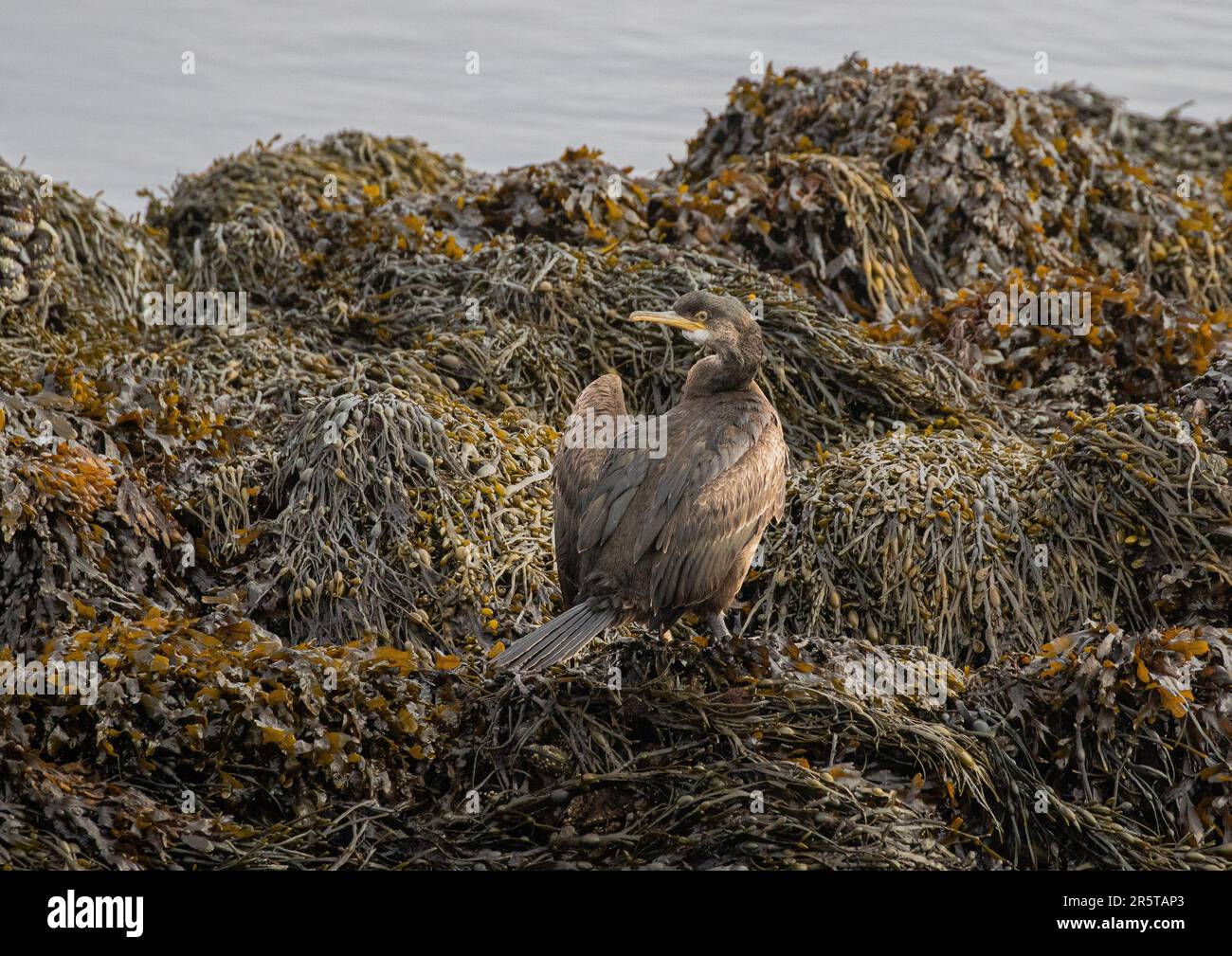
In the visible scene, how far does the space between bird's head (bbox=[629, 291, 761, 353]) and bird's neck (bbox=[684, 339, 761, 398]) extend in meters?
0.02

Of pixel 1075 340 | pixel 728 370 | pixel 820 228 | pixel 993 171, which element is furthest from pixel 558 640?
pixel 993 171

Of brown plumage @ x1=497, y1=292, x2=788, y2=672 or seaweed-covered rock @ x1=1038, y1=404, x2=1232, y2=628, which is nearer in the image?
brown plumage @ x1=497, y1=292, x2=788, y2=672

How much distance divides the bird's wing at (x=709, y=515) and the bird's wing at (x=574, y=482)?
0.27m

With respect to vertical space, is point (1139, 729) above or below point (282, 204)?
below

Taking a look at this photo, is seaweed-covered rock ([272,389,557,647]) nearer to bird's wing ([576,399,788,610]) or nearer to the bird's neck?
bird's wing ([576,399,788,610])

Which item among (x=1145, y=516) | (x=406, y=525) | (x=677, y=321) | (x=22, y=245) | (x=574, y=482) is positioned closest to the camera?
(x=574, y=482)

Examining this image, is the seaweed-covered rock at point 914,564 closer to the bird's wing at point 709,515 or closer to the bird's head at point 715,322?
the bird's wing at point 709,515

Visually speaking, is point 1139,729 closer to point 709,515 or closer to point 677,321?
point 709,515

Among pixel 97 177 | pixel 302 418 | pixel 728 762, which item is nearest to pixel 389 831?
pixel 728 762

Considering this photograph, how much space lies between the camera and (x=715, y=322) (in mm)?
5246

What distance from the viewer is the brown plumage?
4.73 meters

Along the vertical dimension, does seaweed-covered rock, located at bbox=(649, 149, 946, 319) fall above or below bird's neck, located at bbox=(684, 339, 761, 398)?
above

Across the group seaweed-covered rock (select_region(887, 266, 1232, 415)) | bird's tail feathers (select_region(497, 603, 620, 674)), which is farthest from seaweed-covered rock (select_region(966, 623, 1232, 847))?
seaweed-covered rock (select_region(887, 266, 1232, 415))

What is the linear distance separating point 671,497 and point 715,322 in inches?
30.3
